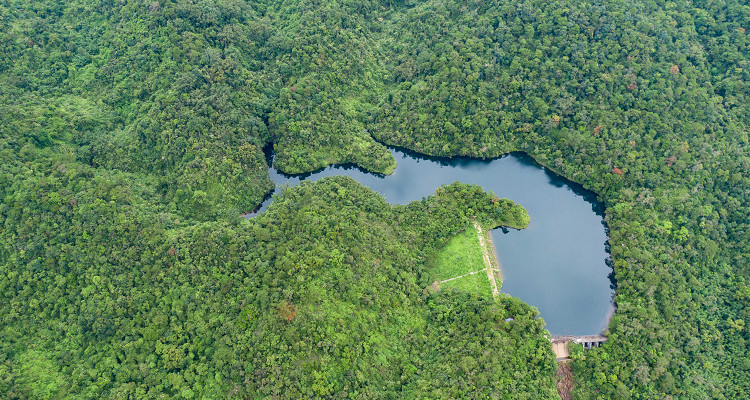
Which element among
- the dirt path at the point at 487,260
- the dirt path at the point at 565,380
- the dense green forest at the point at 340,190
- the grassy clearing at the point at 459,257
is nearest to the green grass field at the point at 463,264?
the grassy clearing at the point at 459,257

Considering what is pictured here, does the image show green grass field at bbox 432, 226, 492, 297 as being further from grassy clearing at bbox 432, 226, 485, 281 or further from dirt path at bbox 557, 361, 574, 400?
dirt path at bbox 557, 361, 574, 400

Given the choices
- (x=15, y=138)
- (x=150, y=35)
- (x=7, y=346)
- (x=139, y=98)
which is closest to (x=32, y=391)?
(x=7, y=346)

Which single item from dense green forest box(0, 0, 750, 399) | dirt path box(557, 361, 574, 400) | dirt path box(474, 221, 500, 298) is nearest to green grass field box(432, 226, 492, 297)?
dirt path box(474, 221, 500, 298)

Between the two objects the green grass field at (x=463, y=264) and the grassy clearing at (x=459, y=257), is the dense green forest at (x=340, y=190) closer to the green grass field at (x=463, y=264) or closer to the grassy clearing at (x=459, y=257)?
the grassy clearing at (x=459, y=257)

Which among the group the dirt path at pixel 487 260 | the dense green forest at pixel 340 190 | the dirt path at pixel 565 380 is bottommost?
the dirt path at pixel 565 380

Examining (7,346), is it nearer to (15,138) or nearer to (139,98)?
(15,138)
